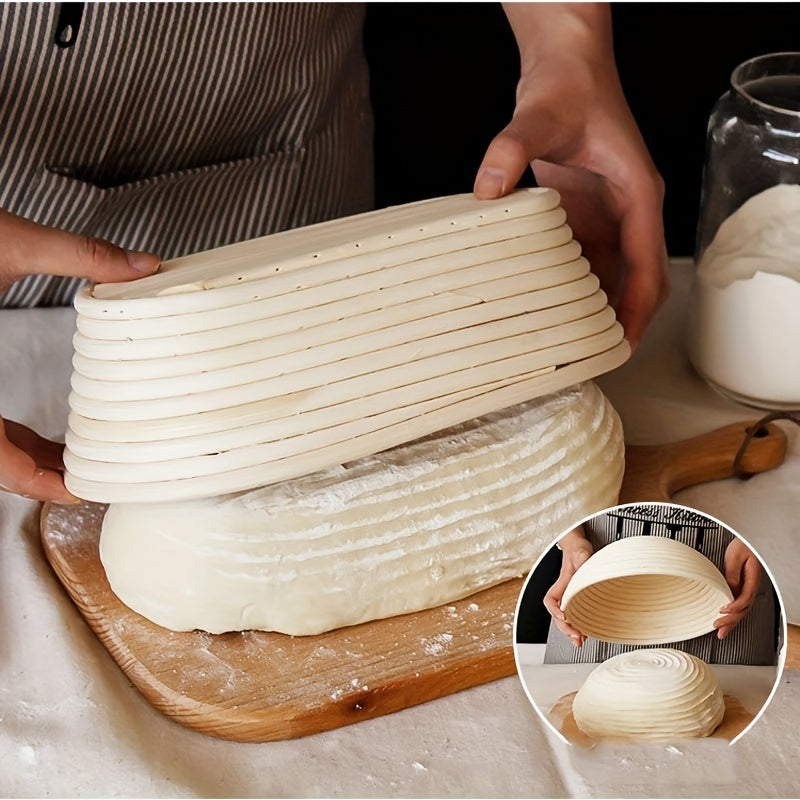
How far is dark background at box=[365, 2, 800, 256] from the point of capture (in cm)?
181

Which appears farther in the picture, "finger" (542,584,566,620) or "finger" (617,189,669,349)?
"finger" (617,189,669,349)

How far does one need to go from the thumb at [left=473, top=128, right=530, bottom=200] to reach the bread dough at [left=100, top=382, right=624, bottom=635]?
0.18m

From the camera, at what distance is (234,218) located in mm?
1255

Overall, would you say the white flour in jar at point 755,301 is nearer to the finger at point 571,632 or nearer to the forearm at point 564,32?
the forearm at point 564,32

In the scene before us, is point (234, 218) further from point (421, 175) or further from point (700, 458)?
point (421, 175)

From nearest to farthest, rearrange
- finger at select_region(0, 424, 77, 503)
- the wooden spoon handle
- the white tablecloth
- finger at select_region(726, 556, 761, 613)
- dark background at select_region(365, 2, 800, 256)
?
finger at select_region(726, 556, 761, 613)
the white tablecloth
finger at select_region(0, 424, 77, 503)
the wooden spoon handle
dark background at select_region(365, 2, 800, 256)

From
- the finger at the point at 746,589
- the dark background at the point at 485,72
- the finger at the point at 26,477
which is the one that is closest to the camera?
the finger at the point at 746,589

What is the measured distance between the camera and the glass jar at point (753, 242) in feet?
3.35

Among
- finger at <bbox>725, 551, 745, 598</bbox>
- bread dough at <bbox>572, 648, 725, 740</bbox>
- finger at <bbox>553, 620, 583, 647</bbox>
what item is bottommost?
bread dough at <bbox>572, 648, 725, 740</bbox>

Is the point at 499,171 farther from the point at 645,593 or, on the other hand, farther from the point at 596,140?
the point at 645,593

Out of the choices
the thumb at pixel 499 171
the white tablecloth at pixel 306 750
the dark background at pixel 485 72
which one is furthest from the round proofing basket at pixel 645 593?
the dark background at pixel 485 72

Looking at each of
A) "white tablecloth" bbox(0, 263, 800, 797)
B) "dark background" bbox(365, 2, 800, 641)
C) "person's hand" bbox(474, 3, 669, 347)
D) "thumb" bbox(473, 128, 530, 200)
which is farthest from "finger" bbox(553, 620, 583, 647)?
"dark background" bbox(365, 2, 800, 641)

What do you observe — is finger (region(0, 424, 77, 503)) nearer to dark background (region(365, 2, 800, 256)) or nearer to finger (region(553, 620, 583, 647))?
finger (region(553, 620, 583, 647))

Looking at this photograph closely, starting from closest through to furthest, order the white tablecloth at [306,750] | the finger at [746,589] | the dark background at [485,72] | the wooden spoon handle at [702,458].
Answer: the finger at [746,589] < the white tablecloth at [306,750] < the wooden spoon handle at [702,458] < the dark background at [485,72]
